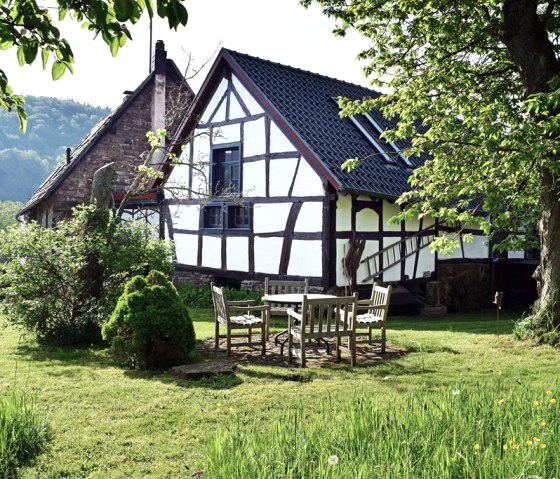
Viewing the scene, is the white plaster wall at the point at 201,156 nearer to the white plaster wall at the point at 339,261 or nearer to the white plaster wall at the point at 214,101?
the white plaster wall at the point at 214,101

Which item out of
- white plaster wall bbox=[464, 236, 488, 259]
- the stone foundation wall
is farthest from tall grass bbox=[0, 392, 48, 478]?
white plaster wall bbox=[464, 236, 488, 259]

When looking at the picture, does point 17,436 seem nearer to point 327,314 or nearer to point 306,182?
point 327,314

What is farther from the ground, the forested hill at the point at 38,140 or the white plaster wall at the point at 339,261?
the forested hill at the point at 38,140

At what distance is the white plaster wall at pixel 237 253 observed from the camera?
589 inches

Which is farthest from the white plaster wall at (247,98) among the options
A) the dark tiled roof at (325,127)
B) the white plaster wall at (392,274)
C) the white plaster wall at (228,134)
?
the white plaster wall at (392,274)

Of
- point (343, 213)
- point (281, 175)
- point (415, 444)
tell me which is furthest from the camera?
point (281, 175)

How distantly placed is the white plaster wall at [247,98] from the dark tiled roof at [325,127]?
0.42 meters

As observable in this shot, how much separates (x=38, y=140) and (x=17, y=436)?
57338mm

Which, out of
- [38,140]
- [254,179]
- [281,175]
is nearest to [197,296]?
[254,179]

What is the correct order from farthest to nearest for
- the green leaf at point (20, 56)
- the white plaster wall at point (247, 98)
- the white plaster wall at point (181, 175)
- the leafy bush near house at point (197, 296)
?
the white plaster wall at point (181, 175) < the leafy bush near house at point (197, 296) < the white plaster wall at point (247, 98) < the green leaf at point (20, 56)

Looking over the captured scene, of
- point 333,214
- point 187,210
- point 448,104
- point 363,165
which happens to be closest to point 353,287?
point 333,214

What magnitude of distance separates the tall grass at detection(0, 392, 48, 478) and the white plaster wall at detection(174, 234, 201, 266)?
12.1 m

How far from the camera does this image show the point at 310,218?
1335 centimetres

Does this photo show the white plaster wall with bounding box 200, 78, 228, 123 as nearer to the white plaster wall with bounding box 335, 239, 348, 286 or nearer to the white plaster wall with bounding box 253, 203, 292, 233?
the white plaster wall with bounding box 253, 203, 292, 233
